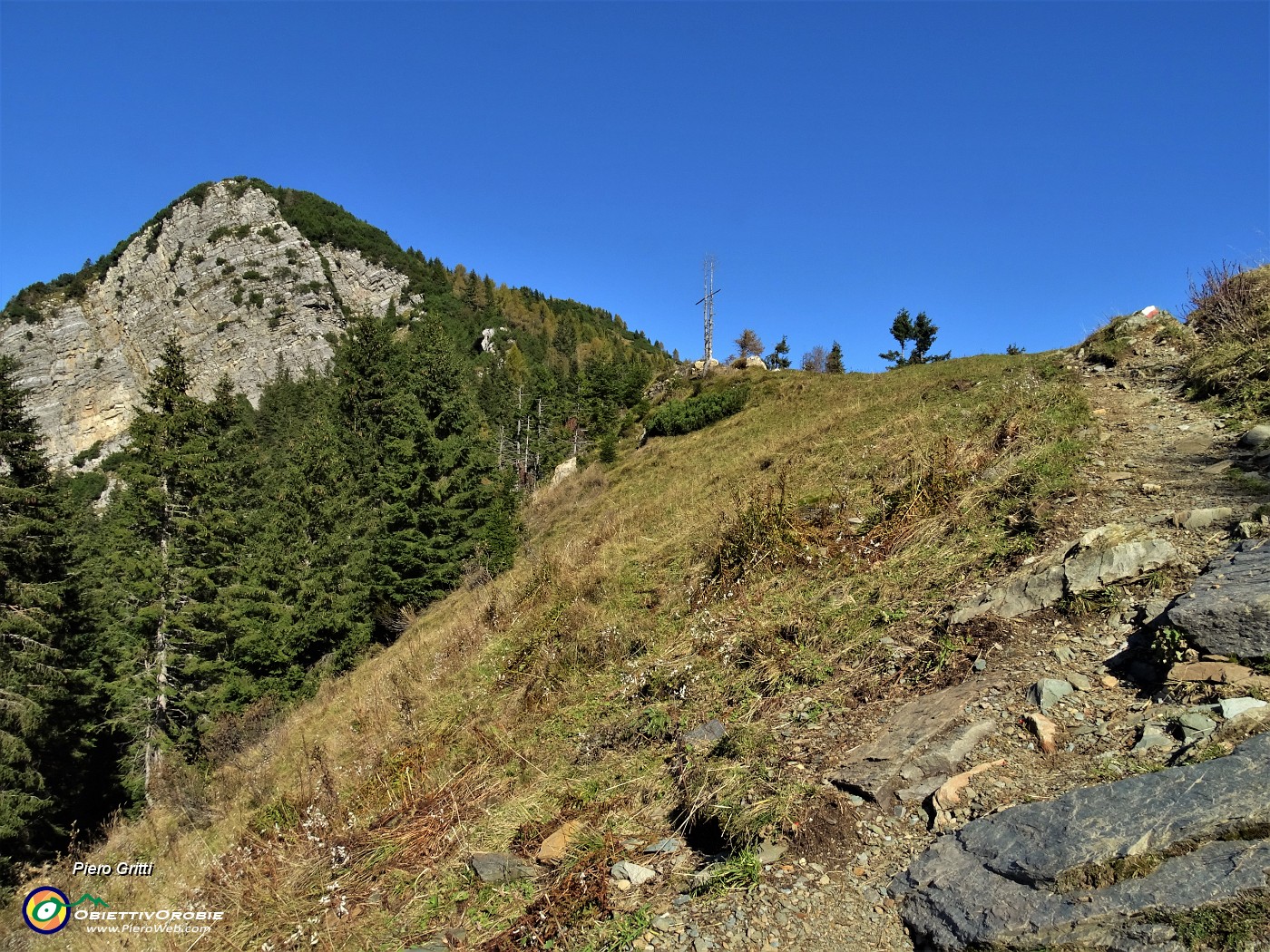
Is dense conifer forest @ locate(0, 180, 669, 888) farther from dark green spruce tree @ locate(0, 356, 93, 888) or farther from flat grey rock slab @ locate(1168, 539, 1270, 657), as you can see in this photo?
flat grey rock slab @ locate(1168, 539, 1270, 657)

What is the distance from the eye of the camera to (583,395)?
6794 cm

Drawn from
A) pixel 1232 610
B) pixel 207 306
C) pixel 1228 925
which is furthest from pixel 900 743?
pixel 207 306

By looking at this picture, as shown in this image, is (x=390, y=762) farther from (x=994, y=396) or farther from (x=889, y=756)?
(x=994, y=396)

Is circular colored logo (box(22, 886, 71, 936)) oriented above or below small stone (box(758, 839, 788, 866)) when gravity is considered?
below

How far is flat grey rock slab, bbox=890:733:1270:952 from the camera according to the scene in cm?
261

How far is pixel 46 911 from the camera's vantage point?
23.6 feet

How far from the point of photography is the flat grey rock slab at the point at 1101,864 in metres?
2.61

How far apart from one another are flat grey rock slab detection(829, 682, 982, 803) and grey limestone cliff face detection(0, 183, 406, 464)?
3798 inches

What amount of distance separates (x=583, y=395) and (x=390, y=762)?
6231 cm

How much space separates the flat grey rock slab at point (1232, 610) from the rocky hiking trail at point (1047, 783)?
3 centimetres

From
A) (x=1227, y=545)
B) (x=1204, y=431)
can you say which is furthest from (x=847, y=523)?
(x=1204, y=431)

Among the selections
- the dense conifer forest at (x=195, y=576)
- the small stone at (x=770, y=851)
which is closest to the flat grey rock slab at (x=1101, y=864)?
the small stone at (x=770, y=851)

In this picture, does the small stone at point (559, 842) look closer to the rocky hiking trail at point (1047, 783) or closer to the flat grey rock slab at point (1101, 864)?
the rocky hiking trail at point (1047, 783)

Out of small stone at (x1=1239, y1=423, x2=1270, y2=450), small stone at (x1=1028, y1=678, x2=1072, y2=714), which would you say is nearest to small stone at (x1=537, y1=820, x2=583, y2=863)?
small stone at (x1=1028, y1=678, x2=1072, y2=714)
